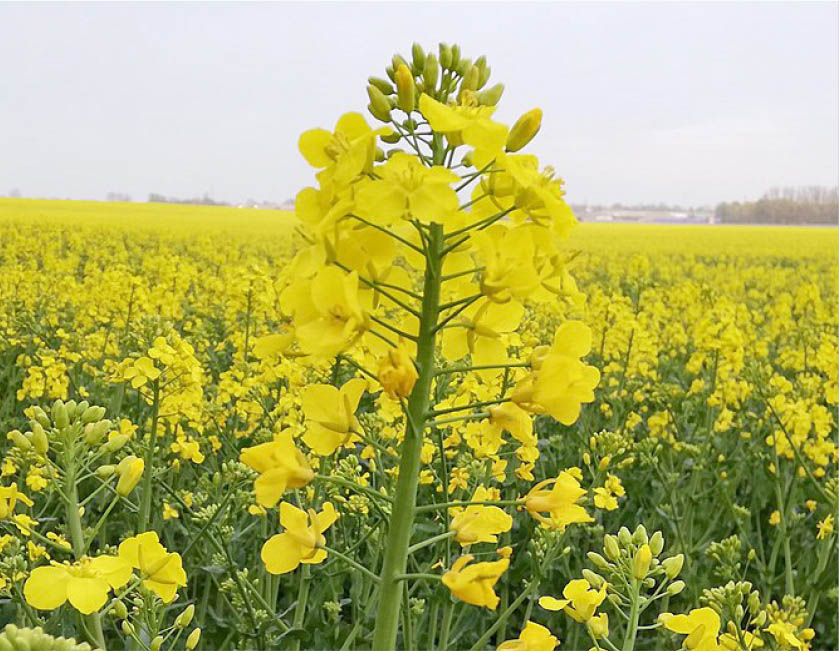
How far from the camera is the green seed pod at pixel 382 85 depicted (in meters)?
1.51

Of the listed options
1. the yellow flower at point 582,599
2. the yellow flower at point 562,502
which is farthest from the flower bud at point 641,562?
the yellow flower at point 562,502

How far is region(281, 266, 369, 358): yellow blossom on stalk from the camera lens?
126cm

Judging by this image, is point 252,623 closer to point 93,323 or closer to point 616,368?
point 616,368

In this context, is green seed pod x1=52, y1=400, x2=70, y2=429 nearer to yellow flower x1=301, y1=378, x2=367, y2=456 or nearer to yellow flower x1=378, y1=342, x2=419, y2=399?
yellow flower x1=301, y1=378, x2=367, y2=456

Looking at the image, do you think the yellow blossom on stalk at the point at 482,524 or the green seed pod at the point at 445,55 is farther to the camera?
the green seed pod at the point at 445,55

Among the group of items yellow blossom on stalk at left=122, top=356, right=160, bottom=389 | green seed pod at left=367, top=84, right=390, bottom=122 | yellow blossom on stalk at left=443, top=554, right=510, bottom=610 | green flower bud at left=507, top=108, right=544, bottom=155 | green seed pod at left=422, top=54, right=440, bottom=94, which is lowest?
yellow blossom on stalk at left=122, top=356, right=160, bottom=389

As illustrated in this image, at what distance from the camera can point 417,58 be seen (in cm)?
153

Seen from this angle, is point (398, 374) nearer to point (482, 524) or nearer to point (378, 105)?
point (482, 524)

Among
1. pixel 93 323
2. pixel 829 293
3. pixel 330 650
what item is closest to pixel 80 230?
pixel 93 323

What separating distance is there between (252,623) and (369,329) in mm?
1986

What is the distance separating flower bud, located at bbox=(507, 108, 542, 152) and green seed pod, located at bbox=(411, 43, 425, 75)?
0.26 meters

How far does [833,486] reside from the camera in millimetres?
3891

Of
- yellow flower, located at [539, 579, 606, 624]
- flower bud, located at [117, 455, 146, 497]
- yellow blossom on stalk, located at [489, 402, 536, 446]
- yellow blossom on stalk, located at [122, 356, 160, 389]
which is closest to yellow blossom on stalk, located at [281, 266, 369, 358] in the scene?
yellow blossom on stalk, located at [489, 402, 536, 446]

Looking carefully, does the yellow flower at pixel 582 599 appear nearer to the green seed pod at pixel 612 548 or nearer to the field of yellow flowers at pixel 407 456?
the field of yellow flowers at pixel 407 456
